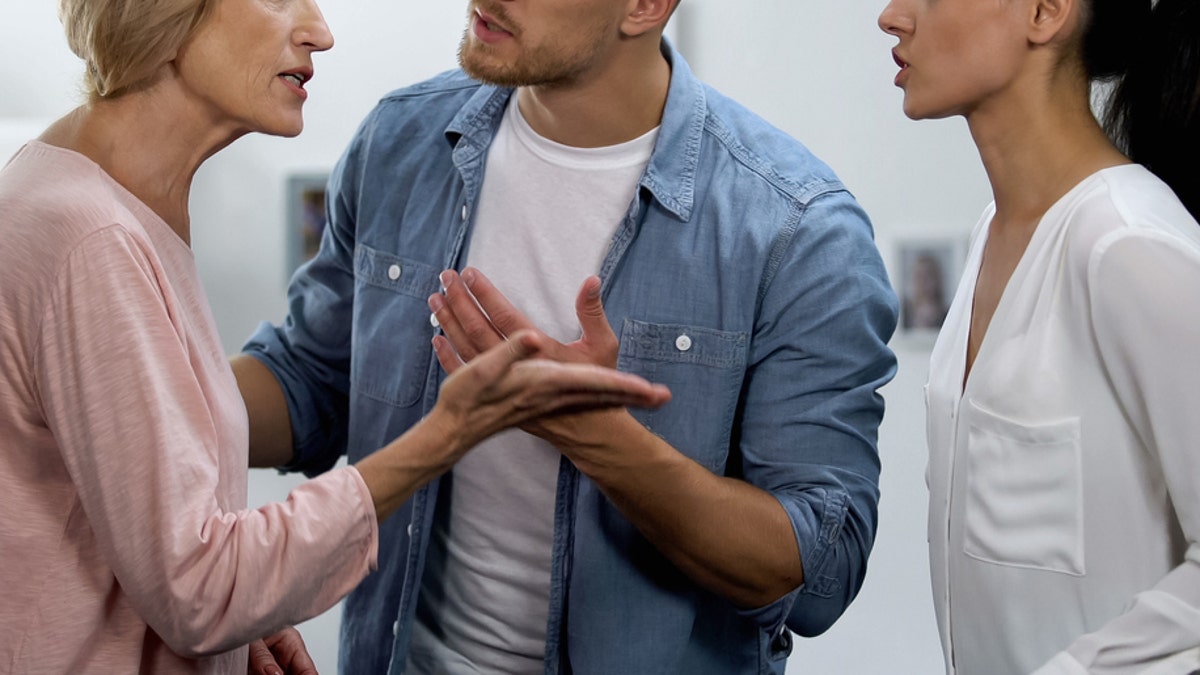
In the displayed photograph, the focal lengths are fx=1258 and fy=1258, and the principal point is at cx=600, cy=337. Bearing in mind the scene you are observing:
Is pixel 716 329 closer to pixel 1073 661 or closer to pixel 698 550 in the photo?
pixel 698 550

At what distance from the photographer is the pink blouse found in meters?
1.04

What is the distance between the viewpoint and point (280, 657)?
→ 1.48 meters

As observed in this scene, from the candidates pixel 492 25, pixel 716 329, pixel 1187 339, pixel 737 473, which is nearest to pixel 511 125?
pixel 492 25

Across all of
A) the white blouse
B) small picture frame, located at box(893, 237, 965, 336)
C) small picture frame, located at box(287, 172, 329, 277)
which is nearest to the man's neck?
the white blouse

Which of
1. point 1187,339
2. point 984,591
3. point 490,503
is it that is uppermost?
point 1187,339

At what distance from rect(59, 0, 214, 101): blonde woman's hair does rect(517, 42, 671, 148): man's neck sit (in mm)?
526

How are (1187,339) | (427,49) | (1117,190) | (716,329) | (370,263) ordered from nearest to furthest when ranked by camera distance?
1. (1187,339)
2. (1117,190)
3. (716,329)
4. (370,263)
5. (427,49)

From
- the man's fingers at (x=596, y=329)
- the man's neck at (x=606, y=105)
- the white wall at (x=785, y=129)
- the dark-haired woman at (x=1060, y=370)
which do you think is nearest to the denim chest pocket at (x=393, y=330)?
the man's neck at (x=606, y=105)

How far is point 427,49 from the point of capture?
2.67 m

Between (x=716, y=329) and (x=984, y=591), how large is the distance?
460 millimetres

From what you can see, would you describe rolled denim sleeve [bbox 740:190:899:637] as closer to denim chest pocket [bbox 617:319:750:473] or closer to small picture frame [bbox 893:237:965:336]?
denim chest pocket [bbox 617:319:750:473]

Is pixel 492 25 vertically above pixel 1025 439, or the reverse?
pixel 492 25

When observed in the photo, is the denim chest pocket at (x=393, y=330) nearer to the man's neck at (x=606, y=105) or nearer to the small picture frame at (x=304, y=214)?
the man's neck at (x=606, y=105)

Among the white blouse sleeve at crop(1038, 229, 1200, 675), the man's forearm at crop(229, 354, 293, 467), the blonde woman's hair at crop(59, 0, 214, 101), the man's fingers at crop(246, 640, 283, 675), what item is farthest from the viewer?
the man's forearm at crop(229, 354, 293, 467)
